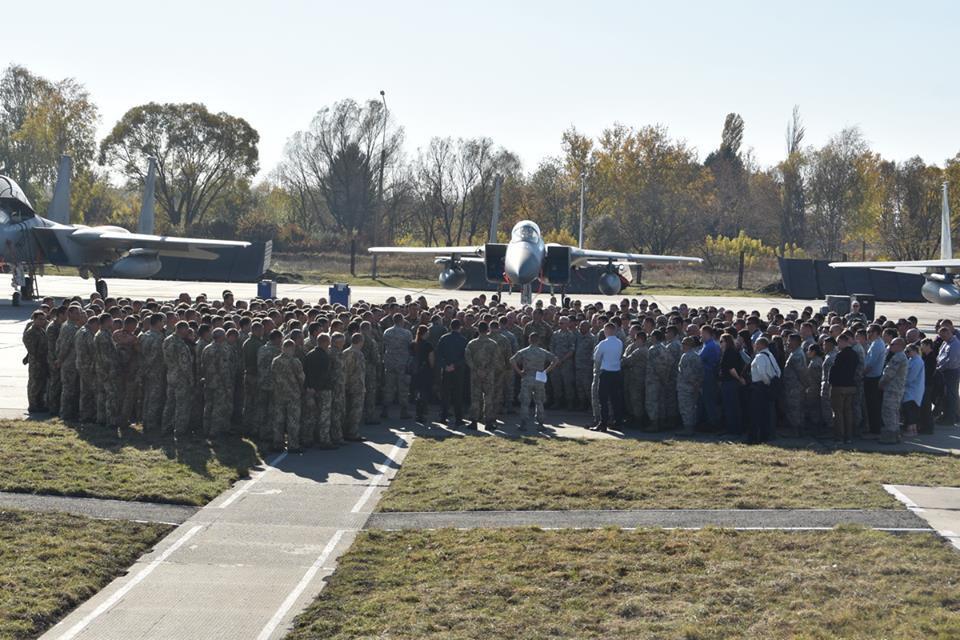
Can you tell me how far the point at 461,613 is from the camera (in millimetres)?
7293

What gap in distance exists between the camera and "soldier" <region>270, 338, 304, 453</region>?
42.1 feet

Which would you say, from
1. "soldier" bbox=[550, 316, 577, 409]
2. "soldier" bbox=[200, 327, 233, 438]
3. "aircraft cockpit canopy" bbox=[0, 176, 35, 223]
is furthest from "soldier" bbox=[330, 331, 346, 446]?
"aircraft cockpit canopy" bbox=[0, 176, 35, 223]

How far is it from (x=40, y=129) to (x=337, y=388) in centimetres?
7179

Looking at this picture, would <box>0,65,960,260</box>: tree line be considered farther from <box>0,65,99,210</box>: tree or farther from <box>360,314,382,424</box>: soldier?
<box>360,314,382,424</box>: soldier

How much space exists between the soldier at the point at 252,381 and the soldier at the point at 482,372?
2900 mm

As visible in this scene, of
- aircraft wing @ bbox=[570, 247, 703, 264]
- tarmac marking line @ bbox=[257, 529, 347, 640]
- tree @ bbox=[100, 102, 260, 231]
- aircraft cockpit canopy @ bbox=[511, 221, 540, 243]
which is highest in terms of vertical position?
tree @ bbox=[100, 102, 260, 231]

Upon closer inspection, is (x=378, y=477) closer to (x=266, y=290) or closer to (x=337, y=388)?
(x=337, y=388)

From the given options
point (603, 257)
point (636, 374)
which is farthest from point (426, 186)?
point (636, 374)

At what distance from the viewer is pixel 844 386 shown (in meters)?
13.7

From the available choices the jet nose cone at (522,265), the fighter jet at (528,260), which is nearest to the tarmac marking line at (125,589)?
the jet nose cone at (522,265)

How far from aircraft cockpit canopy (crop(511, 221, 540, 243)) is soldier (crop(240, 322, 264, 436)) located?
17.0 metres

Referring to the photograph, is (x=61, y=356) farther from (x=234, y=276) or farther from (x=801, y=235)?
(x=801, y=235)

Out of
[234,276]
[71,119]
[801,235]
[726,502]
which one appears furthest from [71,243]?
[801,235]

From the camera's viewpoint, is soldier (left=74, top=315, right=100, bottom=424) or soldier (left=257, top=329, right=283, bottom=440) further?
soldier (left=74, top=315, right=100, bottom=424)
